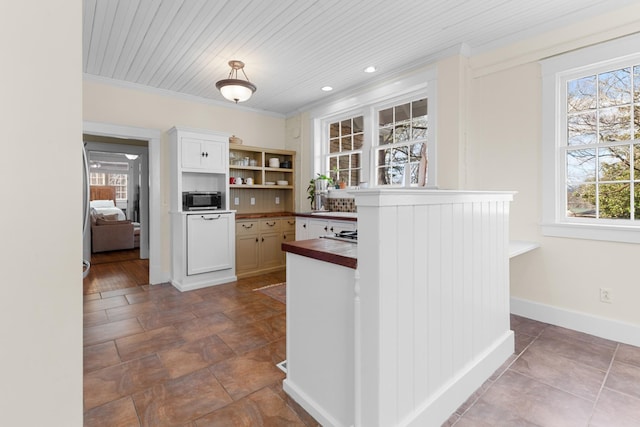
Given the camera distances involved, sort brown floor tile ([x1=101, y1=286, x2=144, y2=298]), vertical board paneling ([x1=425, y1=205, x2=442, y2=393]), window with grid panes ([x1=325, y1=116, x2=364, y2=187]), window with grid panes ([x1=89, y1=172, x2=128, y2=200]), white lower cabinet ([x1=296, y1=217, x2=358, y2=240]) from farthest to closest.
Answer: window with grid panes ([x1=89, y1=172, x2=128, y2=200])
window with grid panes ([x1=325, y1=116, x2=364, y2=187])
white lower cabinet ([x1=296, y1=217, x2=358, y2=240])
brown floor tile ([x1=101, y1=286, x2=144, y2=298])
vertical board paneling ([x1=425, y1=205, x2=442, y2=393])

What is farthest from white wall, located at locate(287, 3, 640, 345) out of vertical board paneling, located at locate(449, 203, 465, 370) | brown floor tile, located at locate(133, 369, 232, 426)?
brown floor tile, located at locate(133, 369, 232, 426)

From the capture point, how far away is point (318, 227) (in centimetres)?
437

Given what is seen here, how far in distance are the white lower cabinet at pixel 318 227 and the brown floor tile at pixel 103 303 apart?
7.85ft

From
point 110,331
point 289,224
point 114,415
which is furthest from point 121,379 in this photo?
point 289,224

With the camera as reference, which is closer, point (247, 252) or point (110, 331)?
point (110, 331)

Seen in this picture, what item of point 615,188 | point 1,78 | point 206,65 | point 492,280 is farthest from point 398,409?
point 206,65

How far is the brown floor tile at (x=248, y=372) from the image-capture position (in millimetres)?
1955

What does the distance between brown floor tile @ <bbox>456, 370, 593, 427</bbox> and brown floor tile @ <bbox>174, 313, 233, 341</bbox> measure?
206cm

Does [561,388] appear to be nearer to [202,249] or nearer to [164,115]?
[202,249]

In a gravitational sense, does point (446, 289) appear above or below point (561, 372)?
above

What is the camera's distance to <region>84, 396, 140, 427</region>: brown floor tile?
5.38 ft

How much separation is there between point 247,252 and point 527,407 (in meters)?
3.81

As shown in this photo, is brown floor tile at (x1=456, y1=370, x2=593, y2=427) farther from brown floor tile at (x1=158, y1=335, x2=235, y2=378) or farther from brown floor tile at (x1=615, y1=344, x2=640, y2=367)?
brown floor tile at (x1=158, y1=335, x2=235, y2=378)

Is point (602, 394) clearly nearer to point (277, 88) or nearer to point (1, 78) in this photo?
point (1, 78)
